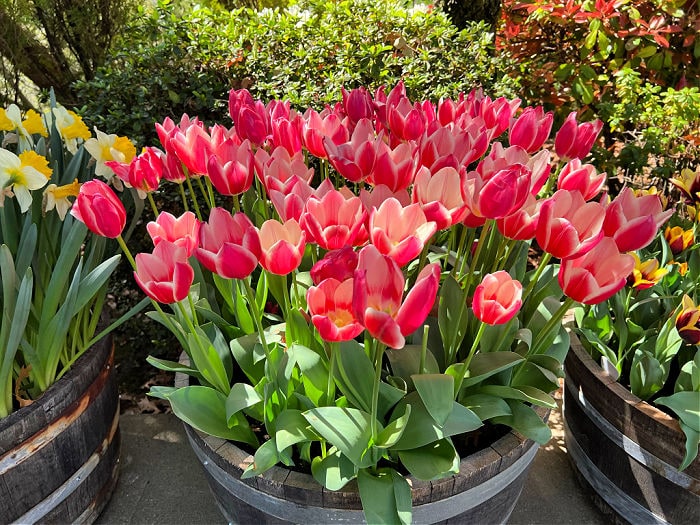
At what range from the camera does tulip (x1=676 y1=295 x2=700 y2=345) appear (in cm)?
143

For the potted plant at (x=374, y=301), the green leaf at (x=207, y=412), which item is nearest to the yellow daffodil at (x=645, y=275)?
the potted plant at (x=374, y=301)

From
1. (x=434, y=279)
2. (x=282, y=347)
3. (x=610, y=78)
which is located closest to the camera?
(x=434, y=279)

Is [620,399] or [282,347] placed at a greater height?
[282,347]

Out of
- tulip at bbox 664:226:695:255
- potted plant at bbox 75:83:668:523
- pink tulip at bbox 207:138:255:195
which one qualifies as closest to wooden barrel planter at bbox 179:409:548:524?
potted plant at bbox 75:83:668:523

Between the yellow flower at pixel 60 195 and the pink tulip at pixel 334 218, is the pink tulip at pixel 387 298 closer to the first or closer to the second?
the pink tulip at pixel 334 218

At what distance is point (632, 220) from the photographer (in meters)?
1.02

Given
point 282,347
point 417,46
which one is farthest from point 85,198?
point 417,46

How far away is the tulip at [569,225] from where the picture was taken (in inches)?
37.3

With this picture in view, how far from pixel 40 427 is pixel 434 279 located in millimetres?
1115

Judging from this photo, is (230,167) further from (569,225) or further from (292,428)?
(569,225)

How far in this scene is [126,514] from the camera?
5.97ft

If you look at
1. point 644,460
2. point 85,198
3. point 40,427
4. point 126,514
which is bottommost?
point 126,514

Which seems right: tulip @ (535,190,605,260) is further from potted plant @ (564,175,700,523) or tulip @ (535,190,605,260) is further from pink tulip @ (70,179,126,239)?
pink tulip @ (70,179,126,239)

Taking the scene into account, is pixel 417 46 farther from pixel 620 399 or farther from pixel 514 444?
pixel 514 444
